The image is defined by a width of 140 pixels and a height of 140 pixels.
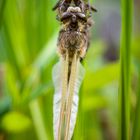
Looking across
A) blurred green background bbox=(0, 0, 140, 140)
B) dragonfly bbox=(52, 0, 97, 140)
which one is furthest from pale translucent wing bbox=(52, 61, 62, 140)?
blurred green background bbox=(0, 0, 140, 140)

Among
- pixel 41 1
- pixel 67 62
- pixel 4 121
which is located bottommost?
pixel 4 121

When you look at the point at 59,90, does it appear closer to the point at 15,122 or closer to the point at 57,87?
the point at 57,87

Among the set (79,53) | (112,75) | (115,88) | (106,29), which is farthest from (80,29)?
(106,29)

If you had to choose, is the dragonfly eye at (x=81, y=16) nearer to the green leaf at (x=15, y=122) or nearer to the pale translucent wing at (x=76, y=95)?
the pale translucent wing at (x=76, y=95)

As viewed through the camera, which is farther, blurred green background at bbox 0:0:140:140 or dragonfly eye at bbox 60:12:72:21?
blurred green background at bbox 0:0:140:140

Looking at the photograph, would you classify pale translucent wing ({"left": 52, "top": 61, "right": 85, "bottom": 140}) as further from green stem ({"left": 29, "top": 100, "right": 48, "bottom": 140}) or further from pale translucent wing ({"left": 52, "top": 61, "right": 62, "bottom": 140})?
green stem ({"left": 29, "top": 100, "right": 48, "bottom": 140})

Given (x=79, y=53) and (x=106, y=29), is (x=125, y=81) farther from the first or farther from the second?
(x=106, y=29)

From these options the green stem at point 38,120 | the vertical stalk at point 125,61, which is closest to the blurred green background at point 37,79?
the green stem at point 38,120
